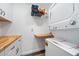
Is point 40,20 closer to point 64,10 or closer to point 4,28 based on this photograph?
point 4,28

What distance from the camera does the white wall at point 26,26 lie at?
2969 millimetres

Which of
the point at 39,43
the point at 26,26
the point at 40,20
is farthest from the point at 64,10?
the point at 39,43

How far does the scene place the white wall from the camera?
9.74ft

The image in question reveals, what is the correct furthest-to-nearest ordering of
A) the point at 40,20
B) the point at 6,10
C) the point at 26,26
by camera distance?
the point at 40,20, the point at 26,26, the point at 6,10

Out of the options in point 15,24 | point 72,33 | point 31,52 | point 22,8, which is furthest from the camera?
point 31,52

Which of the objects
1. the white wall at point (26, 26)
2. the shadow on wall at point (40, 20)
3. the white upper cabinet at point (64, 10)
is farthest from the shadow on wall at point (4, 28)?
the white upper cabinet at point (64, 10)

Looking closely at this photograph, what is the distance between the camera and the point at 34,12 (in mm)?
3395

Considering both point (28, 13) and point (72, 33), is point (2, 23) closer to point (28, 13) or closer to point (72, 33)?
point (28, 13)

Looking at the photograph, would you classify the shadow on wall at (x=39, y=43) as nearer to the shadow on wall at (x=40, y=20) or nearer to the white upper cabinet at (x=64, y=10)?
the shadow on wall at (x=40, y=20)

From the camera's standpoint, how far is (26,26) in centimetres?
332

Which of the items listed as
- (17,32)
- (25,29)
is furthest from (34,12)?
(17,32)

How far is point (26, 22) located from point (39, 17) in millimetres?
560

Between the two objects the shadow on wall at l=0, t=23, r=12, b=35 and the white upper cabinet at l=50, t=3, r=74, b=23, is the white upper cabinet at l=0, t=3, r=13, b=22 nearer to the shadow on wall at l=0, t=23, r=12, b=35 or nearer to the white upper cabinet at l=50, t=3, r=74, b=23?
the shadow on wall at l=0, t=23, r=12, b=35

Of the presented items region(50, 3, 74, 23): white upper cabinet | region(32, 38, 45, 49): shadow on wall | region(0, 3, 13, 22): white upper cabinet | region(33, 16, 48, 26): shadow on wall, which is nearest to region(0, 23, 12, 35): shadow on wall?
region(0, 3, 13, 22): white upper cabinet
